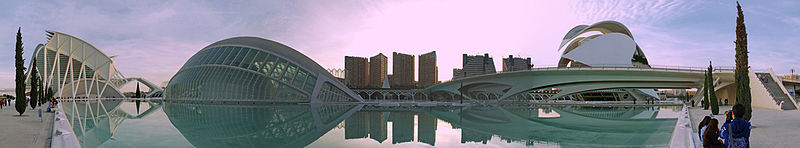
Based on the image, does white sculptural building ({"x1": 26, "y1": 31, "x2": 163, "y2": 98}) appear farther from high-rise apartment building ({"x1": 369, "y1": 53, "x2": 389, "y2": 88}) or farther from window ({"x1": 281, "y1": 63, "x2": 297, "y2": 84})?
high-rise apartment building ({"x1": 369, "y1": 53, "x2": 389, "y2": 88})

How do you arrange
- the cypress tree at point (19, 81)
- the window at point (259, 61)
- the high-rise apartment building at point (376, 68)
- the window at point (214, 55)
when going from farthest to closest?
the high-rise apartment building at point (376, 68) → the window at point (214, 55) → the window at point (259, 61) → the cypress tree at point (19, 81)

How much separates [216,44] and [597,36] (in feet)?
124

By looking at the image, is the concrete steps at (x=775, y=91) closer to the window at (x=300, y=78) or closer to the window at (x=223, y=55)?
the window at (x=300, y=78)

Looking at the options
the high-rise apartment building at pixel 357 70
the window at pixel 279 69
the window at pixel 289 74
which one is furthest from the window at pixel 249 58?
the high-rise apartment building at pixel 357 70

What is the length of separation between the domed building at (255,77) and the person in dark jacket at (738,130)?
1344 inches

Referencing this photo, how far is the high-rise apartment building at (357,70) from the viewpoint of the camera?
103750mm

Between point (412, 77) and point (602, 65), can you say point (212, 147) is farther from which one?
point (412, 77)

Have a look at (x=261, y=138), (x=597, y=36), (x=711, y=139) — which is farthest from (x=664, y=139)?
(x=597, y=36)

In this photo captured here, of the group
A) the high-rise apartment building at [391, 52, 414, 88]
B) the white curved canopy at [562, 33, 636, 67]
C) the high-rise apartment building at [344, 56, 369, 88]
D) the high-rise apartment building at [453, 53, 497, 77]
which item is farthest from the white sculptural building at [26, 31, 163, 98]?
the high-rise apartment building at [453, 53, 497, 77]

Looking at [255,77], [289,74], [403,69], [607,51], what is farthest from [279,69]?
[403,69]

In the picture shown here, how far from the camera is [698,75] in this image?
3403cm

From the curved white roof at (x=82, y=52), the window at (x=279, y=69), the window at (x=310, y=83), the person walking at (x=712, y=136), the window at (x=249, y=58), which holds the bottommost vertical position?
the person walking at (x=712, y=136)

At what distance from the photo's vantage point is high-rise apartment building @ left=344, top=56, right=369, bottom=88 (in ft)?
340

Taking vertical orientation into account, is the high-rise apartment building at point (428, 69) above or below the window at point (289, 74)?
above
